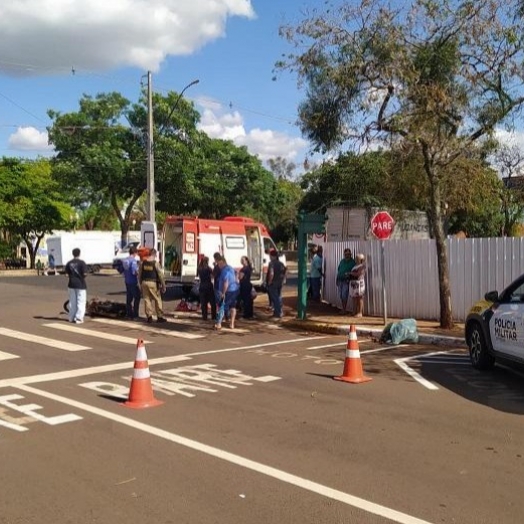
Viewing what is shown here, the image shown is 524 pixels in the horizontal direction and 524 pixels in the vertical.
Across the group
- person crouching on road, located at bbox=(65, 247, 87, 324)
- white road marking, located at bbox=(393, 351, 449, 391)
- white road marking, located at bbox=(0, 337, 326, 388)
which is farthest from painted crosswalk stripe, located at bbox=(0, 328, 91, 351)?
white road marking, located at bbox=(393, 351, 449, 391)

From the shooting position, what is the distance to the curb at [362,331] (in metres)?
12.0

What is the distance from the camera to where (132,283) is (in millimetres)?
15961

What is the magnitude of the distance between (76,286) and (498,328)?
9832 millimetres

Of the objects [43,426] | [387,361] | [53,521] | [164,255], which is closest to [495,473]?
[53,521]

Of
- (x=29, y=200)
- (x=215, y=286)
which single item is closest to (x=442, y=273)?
(x=215, y=286)

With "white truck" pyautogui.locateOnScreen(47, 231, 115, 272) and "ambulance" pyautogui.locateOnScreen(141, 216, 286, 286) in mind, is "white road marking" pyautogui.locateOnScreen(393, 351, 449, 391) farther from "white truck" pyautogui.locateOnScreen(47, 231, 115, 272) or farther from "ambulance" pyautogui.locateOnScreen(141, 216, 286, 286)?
"white truck" pyautogui.locateOnScreen(47, 231, 115, 272)

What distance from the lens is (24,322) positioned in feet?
50.4

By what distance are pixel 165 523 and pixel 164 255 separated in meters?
17.6

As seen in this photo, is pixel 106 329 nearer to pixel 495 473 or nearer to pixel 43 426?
pixel 43 426

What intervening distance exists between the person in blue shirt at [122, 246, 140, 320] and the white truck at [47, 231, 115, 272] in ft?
84.7

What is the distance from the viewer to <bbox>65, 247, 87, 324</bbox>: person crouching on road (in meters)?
14.9

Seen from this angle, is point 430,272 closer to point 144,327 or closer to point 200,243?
point 144,327

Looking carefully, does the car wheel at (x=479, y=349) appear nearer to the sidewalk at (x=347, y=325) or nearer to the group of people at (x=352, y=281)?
the sidewalk at (x=347, y=325)

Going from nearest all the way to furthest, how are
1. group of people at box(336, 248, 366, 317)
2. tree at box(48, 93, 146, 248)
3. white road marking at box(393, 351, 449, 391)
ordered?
white road marking at box(393, 351, 449, 391)
group of people at box(336, 248, 366, 317)
tree at box(48, 93, 146, 248)
